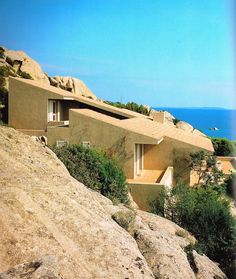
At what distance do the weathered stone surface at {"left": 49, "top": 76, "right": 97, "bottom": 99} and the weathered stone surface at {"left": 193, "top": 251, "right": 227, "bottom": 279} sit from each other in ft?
111

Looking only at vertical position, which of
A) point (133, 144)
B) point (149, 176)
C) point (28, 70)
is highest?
point (28, 70)

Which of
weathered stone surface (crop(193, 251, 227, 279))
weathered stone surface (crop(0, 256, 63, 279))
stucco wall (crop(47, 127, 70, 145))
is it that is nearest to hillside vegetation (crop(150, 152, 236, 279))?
weathered stone surface (crop(193, 251, 227, 279))

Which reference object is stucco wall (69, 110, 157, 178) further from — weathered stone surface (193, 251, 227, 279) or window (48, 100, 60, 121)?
weathered stone surface (193, 251, 227, 279)

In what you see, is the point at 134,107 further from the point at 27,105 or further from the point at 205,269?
the point at 205,269

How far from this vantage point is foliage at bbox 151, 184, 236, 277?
468 inches

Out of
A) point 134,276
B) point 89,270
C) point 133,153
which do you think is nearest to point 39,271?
point 89,270

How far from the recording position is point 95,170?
15.4m

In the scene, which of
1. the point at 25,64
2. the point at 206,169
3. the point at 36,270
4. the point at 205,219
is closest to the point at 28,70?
the point at 25,64

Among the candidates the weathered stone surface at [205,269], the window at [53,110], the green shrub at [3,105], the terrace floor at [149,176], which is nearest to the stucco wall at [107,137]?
the terrace floor at [149,176]

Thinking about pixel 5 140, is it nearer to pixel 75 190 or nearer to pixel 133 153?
pixel 75 190

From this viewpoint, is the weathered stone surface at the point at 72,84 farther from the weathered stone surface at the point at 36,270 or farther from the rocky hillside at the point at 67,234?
the weathered stone surface at the point at 36,270

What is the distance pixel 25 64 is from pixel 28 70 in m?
1.09

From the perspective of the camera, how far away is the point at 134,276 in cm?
693

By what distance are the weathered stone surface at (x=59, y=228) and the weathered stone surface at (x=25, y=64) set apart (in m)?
28.4
